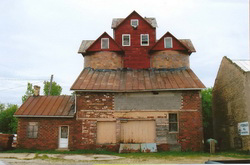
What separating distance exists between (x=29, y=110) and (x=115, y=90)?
7.37 meters

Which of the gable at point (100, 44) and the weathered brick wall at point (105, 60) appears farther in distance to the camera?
the gable at point (100, 44)

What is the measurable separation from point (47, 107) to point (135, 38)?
10.2m

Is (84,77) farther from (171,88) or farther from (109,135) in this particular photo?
(171,88)

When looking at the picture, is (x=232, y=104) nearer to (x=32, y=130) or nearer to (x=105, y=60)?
(x=105, y=60)

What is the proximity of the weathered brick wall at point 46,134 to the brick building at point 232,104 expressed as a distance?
1247cm

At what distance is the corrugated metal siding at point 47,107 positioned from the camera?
21047 millimetres

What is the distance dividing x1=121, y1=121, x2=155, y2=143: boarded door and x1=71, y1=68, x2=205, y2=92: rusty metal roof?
8.40 ft

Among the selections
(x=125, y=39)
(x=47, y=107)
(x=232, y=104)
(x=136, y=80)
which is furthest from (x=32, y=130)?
(x=232, y=104)

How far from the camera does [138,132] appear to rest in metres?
19.9

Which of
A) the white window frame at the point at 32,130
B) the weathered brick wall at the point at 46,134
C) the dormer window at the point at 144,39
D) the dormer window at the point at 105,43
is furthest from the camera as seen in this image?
the dormer window at the point at 144,39

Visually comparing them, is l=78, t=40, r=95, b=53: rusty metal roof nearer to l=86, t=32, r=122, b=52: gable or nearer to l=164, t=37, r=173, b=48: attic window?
l=86, t=32, r=122, b=52: gable

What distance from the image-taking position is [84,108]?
2028 centimetres

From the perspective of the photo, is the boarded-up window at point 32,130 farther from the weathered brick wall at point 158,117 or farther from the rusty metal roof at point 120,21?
the rusty metal roof at point 120,21

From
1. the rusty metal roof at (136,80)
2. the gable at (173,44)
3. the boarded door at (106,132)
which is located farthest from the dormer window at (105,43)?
the boarded door at (106,132)
